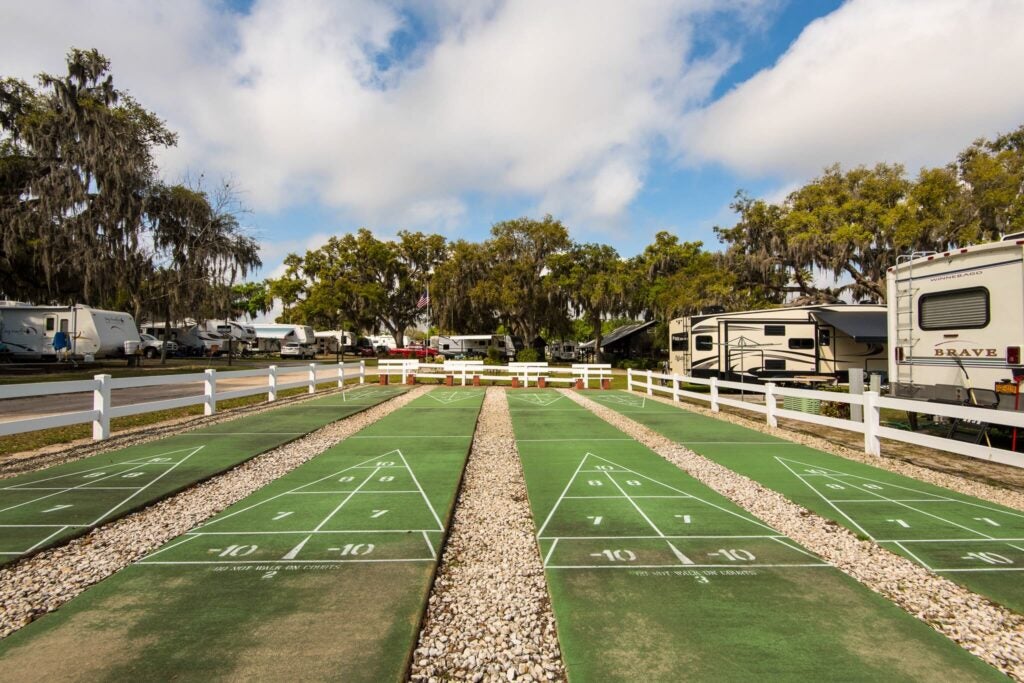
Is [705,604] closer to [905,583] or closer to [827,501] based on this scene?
[905,583]

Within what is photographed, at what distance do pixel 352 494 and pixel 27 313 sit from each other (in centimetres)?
2895

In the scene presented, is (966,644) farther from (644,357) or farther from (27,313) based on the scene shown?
(644,357)

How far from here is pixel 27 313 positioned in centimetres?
2548

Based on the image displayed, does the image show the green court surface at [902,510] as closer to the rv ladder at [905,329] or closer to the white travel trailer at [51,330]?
the rv ladder at [905,329]

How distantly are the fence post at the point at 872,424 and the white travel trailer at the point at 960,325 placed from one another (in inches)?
54.7

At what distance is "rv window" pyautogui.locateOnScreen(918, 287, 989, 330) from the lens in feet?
27.1

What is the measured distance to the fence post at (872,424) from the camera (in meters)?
8.19

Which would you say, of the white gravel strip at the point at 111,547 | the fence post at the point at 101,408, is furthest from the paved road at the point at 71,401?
the white gravel strip at the point at 111,547

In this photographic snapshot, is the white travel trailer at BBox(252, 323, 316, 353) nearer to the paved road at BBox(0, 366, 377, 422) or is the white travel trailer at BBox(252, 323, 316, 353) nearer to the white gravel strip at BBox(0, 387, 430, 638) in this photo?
the paved road at BBox(0, 366, 377, 422)

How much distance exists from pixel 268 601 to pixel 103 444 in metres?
7.47

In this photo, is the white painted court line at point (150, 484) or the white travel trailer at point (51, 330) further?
the white travel trailer at point (51, 330)

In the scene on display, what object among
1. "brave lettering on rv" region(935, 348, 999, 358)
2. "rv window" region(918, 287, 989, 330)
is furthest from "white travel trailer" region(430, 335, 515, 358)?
"brave lettering on rv" region(935, 348, 999, 358)

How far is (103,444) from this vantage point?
886 centimetres

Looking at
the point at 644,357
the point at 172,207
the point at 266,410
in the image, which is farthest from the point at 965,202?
the point at 172,207
